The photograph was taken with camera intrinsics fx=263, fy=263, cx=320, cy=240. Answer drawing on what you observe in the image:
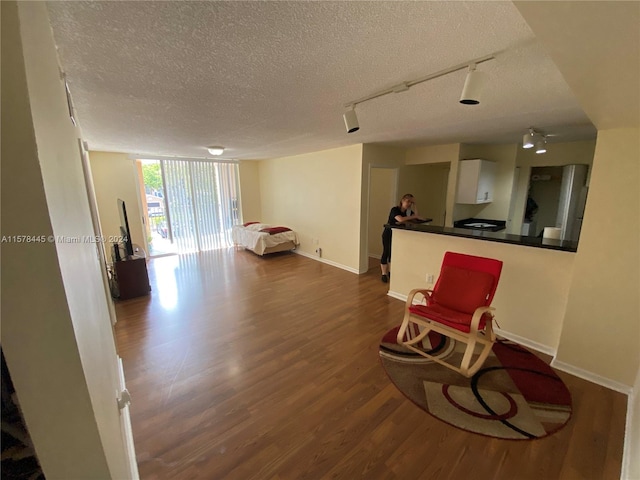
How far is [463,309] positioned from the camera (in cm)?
248

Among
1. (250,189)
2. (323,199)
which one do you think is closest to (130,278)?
(323,199)

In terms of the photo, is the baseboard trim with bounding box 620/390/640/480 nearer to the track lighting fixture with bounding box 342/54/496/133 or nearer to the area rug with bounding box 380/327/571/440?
the area rug with bounding box 380/327/571/440

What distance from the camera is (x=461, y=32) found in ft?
3.89

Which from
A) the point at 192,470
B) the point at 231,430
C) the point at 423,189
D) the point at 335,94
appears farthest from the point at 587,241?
the point at 423,189

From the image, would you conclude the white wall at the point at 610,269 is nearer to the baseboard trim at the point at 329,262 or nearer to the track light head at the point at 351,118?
the track light head at the point at 351,118

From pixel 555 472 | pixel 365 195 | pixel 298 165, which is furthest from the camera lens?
pixel 298 165

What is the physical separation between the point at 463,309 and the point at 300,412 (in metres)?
1.71

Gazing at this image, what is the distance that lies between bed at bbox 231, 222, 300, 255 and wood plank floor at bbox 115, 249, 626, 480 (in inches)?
100

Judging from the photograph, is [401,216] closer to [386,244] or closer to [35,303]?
[386,244]

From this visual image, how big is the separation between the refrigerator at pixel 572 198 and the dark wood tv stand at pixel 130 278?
6.79m

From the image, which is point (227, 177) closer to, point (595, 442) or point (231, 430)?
point (231, 430)

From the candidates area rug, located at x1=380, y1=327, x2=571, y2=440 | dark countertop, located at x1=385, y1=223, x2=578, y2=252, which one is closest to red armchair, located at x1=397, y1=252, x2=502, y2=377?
area rug, located at x1=380, y1=327, x2=571, y2=440

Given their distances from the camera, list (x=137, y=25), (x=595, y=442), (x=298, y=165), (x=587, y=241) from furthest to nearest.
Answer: (x=298, y=165)
(x=587, y=241)
(x=595, y=442)
(x=137, y=25)

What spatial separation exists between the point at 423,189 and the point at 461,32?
16.3 feet
